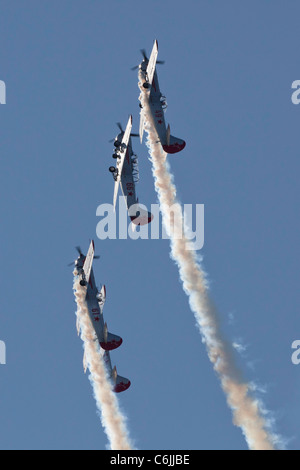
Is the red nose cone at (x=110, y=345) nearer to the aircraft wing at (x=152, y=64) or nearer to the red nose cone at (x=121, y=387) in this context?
the red nose cone at (x=121, y=387)

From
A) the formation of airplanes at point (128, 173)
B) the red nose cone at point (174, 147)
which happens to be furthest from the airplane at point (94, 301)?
the red nose cone at point (174, 147)

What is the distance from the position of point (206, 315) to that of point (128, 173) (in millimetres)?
16272

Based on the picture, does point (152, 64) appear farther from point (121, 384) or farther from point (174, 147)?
point (121, 384)

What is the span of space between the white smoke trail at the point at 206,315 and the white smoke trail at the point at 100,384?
1049 centimetres

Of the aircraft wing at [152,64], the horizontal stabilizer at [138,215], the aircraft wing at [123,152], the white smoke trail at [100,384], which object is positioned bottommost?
the white smoke trail at [100,384]

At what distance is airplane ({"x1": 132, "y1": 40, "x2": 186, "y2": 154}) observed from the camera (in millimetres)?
146500

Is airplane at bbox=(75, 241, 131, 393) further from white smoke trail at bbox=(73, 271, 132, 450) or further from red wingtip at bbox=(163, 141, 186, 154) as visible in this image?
red wingtip at bbox=(163, 141, 186, 154)

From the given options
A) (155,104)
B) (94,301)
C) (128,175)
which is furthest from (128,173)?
(94,301)

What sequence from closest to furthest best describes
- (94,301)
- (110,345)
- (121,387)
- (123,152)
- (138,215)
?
(94,301) → (110,345) → (123,152) → (138,215) → (121,387)

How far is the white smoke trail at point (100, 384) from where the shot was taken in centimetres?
14550

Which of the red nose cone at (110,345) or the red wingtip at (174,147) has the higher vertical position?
the red wingtip at (174,147)

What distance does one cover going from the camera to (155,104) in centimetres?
14662
